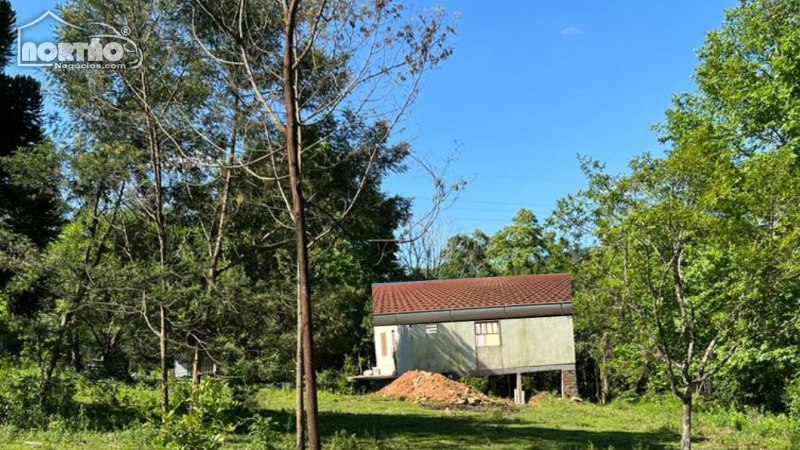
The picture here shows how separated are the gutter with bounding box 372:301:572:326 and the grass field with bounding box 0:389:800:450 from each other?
4.02 metres

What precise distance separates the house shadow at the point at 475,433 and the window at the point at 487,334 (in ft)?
25.9

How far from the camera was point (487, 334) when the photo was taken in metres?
23.9

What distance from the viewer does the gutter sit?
22.9 m

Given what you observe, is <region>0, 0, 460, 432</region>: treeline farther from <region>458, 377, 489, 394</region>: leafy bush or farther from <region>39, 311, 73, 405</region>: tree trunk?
<region>458, 377, 489, 394</region>: leafy bush

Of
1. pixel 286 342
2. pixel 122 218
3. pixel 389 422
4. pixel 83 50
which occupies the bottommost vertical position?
pixel 389 422

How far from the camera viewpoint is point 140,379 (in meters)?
14.9

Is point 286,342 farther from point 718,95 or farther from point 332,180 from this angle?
point 718,95

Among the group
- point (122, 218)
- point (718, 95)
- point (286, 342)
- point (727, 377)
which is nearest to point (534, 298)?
point (727, 377)

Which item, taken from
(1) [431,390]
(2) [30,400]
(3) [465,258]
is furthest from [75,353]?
(3) [465,258]

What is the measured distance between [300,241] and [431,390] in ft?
60.5

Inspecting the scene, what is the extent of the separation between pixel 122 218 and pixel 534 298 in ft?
55.0

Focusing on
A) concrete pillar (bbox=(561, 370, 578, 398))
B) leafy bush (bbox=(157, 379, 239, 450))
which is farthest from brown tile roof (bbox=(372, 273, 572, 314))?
leafy bush (bbox=(157, 379, 239, 450))

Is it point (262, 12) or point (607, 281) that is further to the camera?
point (607, 281)

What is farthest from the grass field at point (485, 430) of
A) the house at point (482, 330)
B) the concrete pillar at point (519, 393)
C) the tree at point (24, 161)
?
the tree at point (24, 161)
